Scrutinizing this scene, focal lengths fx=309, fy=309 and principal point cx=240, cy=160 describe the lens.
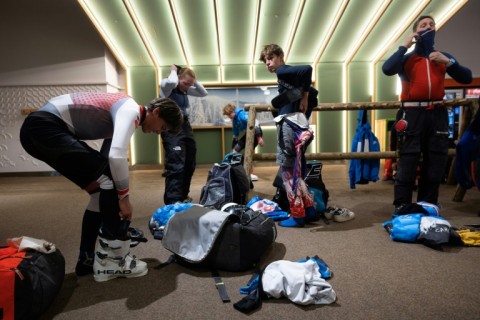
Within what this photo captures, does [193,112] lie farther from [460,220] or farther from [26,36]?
[460,220]

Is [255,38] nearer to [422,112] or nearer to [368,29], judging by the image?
[368,29]

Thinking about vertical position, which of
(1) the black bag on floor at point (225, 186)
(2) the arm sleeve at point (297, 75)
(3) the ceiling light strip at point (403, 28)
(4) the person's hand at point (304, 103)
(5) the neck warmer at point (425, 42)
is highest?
(3) the ceiling light strip at point (403, 28)

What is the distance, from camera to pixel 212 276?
5.67ft

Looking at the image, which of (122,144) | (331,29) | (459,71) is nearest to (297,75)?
(459,71)

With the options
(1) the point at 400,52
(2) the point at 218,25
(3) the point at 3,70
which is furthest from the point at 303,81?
(3) the point at 3,70

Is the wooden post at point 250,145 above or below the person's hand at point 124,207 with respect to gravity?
above

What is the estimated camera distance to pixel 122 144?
147cm

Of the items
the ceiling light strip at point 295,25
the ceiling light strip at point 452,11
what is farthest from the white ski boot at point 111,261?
the ceiling light strip at point 452,11

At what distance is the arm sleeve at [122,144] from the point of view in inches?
57.6

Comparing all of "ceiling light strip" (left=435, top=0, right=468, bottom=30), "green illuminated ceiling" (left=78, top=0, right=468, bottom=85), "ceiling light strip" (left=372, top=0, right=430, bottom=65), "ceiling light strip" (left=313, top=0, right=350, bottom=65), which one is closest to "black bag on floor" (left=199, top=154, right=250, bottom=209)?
"green illuminated ceiling" (left=78, top=0, right=468, bottom=85)

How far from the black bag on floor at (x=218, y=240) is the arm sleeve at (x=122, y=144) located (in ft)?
1.48

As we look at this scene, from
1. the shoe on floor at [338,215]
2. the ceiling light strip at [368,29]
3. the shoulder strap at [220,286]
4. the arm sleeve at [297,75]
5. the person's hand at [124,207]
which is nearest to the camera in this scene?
the shoulder strap at [220,286]

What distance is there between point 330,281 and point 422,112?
180 cm

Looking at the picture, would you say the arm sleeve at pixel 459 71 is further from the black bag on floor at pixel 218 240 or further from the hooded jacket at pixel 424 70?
the black bag on floor at pixel 218 240
